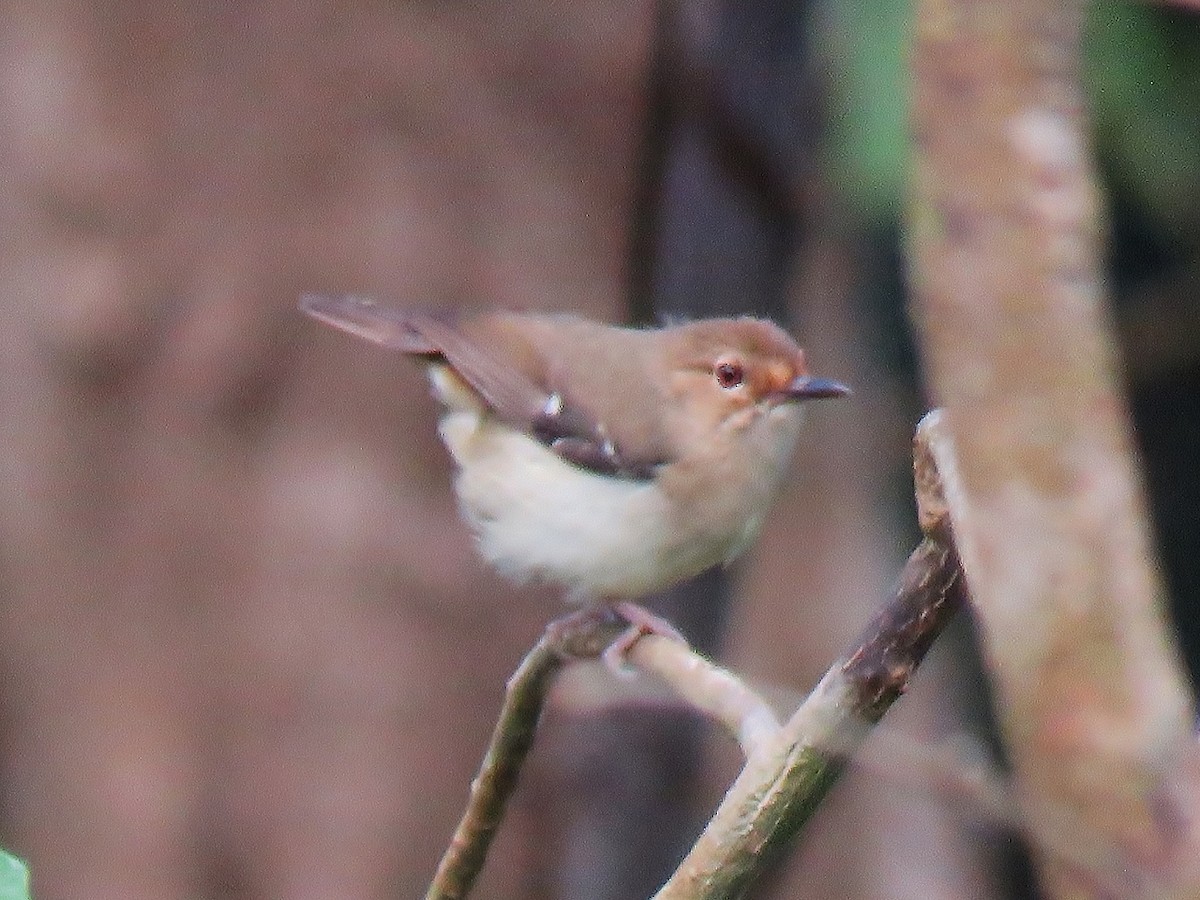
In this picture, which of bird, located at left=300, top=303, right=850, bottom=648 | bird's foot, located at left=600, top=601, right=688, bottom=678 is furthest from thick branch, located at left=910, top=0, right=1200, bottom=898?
bird, located at left=300, top=303, right=850, bottom=648

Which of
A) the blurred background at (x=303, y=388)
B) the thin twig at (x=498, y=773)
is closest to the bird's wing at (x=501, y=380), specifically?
the thin twig at (x=498, y=773)

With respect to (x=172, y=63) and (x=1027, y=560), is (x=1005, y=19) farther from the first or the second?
(x=172, y=63)

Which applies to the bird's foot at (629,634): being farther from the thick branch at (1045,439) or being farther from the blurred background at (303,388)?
the thick branch at (1045,439)

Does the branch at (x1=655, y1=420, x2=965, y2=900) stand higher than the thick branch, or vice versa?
the thick branch

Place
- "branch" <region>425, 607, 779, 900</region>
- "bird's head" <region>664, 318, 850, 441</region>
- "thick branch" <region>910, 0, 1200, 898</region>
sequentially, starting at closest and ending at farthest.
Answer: "thick branch" <region>910, 0, 1200, 898</region>
"branch" <region>425, 607, 779, 900</region>
"bird's head" <region>664, 318, 850, 441</region>

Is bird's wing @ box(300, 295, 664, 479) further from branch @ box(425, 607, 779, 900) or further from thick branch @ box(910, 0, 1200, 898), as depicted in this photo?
thick branch @ box(910, 0, 1200, 898)

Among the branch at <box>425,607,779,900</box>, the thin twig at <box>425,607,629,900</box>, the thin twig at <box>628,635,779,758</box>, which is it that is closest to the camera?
the thin twig at <box>628,635,779,758</box>
